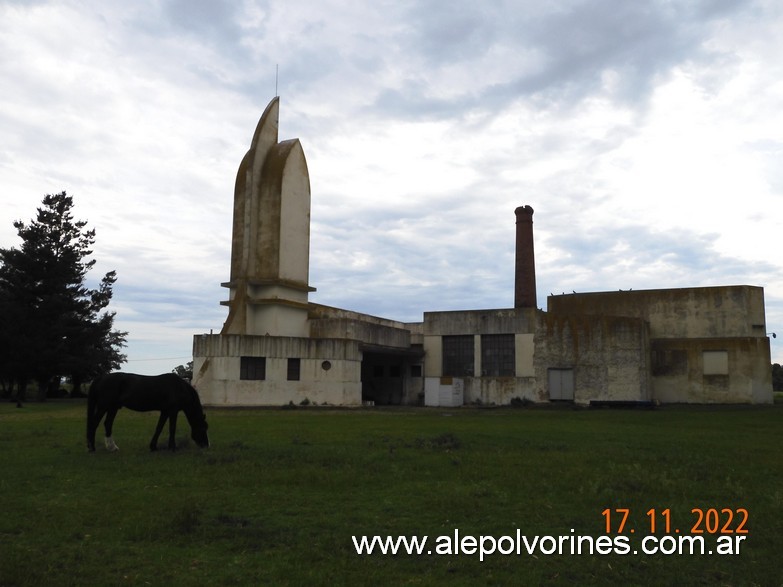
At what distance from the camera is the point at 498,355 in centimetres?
4625

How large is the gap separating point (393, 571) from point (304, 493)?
3.82m

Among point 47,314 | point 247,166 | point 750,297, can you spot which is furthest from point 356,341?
point 750,297

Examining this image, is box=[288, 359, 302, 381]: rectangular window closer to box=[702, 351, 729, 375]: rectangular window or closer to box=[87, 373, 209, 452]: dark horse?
box=[87, 373, 209, 452]: dark horse

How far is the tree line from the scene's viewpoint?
47969 millimetres

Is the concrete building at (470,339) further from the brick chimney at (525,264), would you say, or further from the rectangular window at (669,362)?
the brick chimney at (525,264)

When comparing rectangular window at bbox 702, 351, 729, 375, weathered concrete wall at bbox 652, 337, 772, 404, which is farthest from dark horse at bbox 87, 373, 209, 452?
rectangular window at bbox 702, 351, 729, 375

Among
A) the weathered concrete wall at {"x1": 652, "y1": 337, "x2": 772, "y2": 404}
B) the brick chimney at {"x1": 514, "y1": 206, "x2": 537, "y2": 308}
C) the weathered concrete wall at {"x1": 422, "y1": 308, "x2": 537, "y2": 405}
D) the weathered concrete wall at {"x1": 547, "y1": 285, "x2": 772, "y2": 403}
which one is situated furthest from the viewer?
the brick chimney at {"x1": 514, "y1": 206, "x2": 537, "y2": 308}

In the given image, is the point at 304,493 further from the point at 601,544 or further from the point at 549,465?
the point at 549,465

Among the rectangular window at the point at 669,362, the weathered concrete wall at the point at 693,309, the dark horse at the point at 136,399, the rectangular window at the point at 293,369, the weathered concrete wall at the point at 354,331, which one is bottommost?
the dark horse at the point at 136,399

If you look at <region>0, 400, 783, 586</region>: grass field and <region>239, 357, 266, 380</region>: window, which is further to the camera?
<region>239, 357, 266, 380</region>: window

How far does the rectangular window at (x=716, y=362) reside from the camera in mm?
44875

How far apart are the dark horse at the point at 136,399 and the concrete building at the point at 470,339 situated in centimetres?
2378

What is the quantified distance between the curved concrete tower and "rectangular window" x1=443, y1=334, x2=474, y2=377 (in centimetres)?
1099
